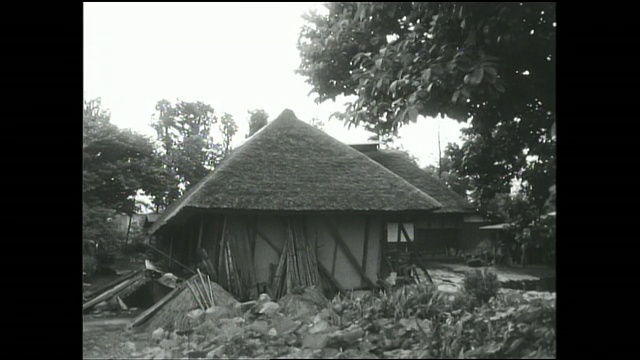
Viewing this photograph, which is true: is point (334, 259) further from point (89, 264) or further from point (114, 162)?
point (89, 264)

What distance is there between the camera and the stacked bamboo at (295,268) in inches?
299

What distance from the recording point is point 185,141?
680 cm

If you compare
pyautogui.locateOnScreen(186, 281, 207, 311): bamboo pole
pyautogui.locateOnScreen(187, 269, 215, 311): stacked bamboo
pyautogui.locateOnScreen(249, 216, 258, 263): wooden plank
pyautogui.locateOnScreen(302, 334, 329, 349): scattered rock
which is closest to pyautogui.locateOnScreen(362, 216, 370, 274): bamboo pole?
pyautogui.locateOnScreen(249, 216, 258, 263): wooden plank

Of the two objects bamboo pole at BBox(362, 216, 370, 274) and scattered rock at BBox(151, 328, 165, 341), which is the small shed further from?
scattered rock at BBox(151, 328, 165, 341)

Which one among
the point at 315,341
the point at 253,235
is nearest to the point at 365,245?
the point at 253,235

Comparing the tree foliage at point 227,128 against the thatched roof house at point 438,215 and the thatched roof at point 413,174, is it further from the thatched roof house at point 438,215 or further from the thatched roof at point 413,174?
the thatched roof at point 413,174

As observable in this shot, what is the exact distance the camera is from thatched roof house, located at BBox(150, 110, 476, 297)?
25.4 ft

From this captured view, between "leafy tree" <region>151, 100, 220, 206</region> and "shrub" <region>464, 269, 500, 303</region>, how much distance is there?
351 centimetres

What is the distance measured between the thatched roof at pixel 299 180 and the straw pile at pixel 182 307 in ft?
4.06

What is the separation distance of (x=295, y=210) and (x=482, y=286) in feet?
11.7

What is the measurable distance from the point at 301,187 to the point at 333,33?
311 centimetres
